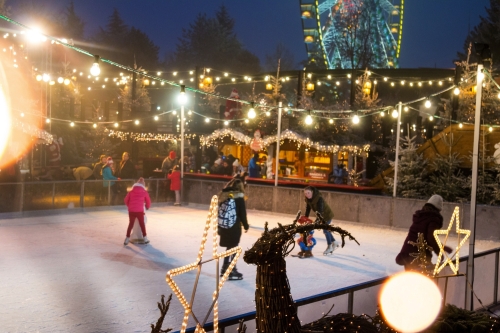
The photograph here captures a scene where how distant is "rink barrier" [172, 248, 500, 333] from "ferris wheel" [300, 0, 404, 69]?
32241 millimetres

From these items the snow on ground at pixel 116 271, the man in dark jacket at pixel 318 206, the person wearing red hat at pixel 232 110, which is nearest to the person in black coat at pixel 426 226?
the snow on ground at pixel 116 271

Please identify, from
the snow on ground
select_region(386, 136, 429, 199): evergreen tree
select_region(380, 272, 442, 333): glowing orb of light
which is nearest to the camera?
select_region(380, 272, 442, 333): glowing orb of light

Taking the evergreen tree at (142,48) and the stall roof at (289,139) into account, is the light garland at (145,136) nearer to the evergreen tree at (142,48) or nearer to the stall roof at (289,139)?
the stall roof at (289,139)

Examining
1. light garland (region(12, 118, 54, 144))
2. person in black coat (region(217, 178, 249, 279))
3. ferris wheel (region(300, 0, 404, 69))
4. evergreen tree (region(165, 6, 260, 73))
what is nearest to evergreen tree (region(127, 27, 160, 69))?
evergreen tree (region(165, 6, 260, 73))

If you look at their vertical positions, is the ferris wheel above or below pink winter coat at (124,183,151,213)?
above

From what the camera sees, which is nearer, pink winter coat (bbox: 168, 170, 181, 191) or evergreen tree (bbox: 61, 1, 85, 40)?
pink winter coat (bbox: 168, 170, 181, 191)

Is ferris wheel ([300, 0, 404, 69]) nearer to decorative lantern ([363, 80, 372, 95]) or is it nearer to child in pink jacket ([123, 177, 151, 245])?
decorative lantern ([363, 80, 372, 95])

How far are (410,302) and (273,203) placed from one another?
48.0 feet

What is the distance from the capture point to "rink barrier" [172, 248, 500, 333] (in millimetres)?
3860

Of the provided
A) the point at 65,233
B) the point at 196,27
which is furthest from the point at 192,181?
the point at 196,27

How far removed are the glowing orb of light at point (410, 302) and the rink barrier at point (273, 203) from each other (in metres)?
11.1

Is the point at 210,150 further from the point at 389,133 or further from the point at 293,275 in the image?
the point at 293,275

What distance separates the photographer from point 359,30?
42875 millimetres

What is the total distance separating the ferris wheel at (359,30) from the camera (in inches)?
1567
